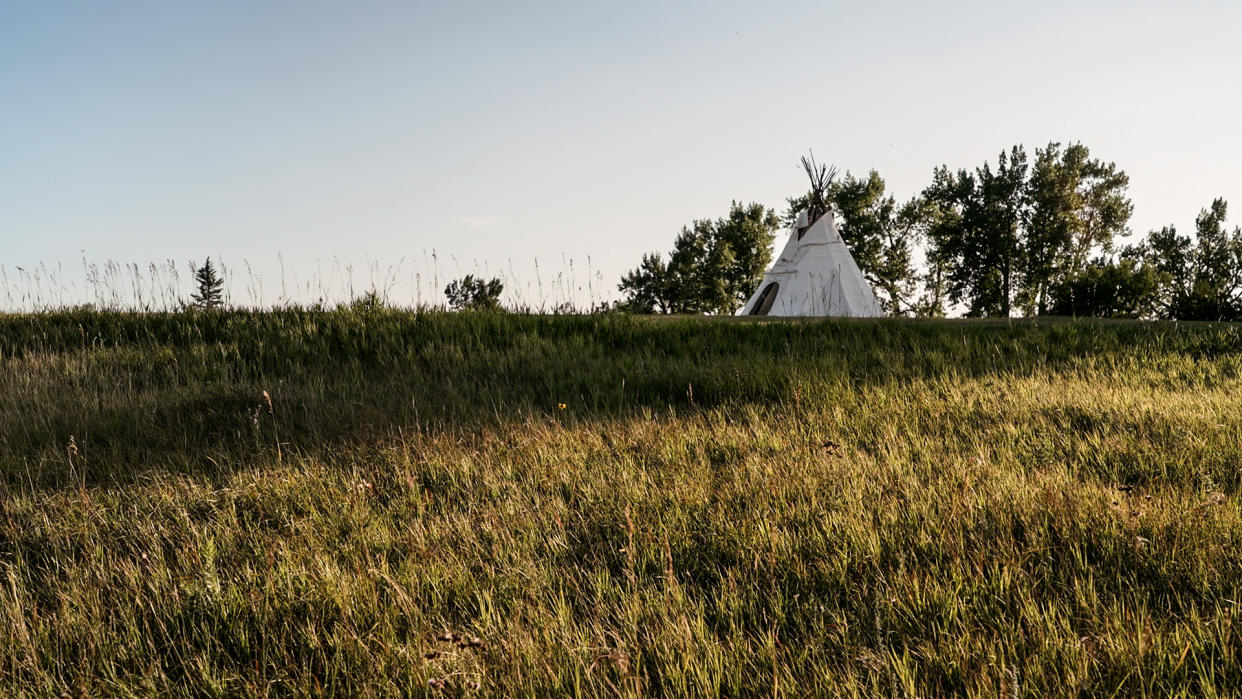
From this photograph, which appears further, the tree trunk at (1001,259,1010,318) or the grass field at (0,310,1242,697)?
the tree trunk at (1001,259,1010,318)

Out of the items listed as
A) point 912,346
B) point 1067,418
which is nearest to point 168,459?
point 1067,418

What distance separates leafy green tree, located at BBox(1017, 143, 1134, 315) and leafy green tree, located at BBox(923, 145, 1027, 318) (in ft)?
1.96

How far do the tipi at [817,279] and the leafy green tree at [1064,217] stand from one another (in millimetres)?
13315

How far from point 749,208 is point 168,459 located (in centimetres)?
4154

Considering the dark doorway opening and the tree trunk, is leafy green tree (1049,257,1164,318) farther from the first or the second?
the dark doorway opening

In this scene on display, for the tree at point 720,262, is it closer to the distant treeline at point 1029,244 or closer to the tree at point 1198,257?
the distant treeline at point 1029,244

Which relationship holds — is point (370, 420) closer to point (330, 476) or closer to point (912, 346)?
point (330, 476)

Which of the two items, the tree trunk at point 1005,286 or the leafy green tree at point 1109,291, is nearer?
the leafy green tree at point 1109,291

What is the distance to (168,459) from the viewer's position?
13.1ft

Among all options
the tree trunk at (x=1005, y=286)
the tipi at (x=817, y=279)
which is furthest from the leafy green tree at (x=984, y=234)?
the tipi at (x=817, y=279)

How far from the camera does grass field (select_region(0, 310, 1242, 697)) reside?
6.08 feet

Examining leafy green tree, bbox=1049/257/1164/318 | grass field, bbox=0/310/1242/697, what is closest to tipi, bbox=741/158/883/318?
leafy green tree, bbox=1049/257/1164/318

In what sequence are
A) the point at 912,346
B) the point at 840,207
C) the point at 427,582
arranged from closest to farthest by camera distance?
the point at 427,582 < the point at 912,346 < the point at 840,207

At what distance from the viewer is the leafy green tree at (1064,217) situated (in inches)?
1180
